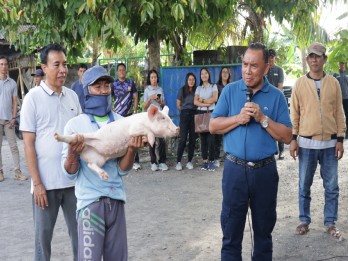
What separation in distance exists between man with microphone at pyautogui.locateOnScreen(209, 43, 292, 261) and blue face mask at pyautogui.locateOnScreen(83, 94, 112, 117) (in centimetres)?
97

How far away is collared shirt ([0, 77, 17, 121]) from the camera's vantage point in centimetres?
901

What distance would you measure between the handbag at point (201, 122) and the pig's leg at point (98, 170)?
608 centimetres

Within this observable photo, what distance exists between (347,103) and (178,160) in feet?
16.5

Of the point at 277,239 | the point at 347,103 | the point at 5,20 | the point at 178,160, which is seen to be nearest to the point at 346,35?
the point at 277,239

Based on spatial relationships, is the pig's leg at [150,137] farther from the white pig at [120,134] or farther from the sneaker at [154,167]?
the sneaker at [154,167]

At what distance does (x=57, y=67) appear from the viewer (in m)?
3.82

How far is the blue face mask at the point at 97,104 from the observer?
337cm

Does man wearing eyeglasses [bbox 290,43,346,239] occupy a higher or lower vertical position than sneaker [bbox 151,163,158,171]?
higher

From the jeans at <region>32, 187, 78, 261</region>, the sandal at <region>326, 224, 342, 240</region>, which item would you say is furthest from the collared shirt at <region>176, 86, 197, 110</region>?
the jeans at <region>32, 187, 78, 261</region>

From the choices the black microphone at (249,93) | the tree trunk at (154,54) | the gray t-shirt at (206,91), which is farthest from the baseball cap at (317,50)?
the tree trunk at (154,54)

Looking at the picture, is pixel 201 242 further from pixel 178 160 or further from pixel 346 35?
pixel 178 160

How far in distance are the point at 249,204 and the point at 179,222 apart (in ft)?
7.88

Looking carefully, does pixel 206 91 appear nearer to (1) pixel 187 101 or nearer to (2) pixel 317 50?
(1) pixel 187 101

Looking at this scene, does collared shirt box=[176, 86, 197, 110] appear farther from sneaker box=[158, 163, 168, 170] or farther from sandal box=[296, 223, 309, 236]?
sandal box=[296, 223, 309, 236]
